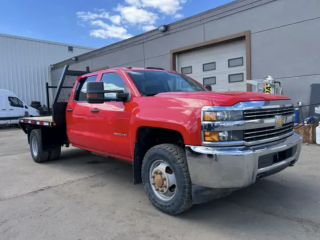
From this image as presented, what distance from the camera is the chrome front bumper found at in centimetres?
268

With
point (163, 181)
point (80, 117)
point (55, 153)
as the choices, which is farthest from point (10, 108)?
point (163, 181)

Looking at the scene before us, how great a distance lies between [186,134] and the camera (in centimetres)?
291

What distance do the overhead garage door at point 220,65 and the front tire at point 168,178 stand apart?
7870mm

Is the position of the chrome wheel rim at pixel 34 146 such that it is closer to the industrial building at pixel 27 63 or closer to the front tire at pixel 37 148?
the front tire at pixel 37 148

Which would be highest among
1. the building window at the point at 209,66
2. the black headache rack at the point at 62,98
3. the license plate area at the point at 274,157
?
the building window at the point at 209,66

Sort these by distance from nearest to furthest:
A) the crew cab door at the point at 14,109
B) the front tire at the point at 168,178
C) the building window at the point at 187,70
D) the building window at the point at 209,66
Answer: the front tire at the point at 168,178 → the building window at the point at 209,66 → the building window at the point at 187,70 → the crew cab door at the point at 14,109

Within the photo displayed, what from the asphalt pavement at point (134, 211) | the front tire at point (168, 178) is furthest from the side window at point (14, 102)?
the front tire at point (168, 178)

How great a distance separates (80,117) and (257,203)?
3.32 metres

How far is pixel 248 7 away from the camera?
9609 mm

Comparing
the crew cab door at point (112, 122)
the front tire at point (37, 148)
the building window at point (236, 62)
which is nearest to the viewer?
the crew cab door at point (112, 122)

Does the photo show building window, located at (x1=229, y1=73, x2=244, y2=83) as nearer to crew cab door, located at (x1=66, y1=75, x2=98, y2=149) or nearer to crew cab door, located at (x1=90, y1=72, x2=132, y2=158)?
crew cab door, located at (x1=66, y1=75, x2=98, y2=149)

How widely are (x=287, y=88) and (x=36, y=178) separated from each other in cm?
810

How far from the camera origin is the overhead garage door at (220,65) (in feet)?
33.8

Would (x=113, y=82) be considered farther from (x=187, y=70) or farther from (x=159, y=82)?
(x=187, y=70)
